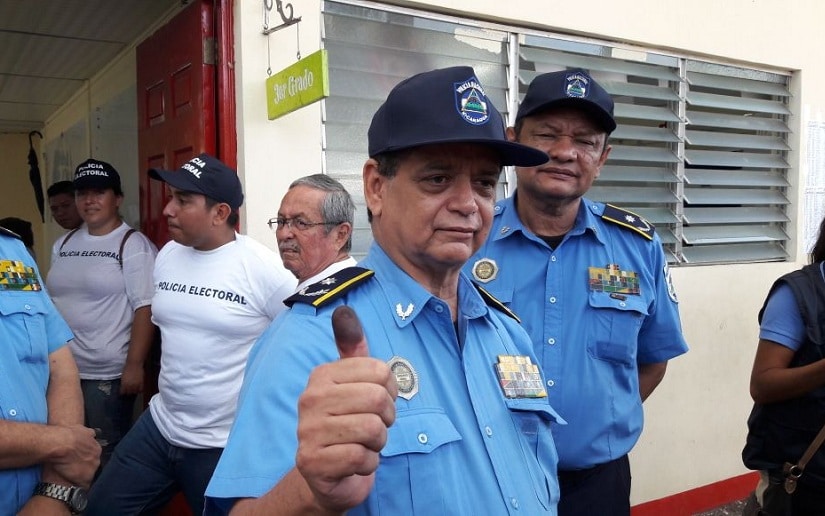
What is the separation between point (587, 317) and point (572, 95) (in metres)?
0.73

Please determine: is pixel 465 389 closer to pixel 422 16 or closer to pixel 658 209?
pixel 422 16

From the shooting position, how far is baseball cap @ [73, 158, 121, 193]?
394 cm

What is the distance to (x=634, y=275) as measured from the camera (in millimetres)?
2461

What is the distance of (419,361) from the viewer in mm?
1336

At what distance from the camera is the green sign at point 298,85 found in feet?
8.77

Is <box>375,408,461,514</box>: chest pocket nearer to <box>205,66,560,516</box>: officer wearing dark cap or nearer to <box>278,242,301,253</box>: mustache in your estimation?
<box>205,66,560,516</box>: officer wearing dark cap

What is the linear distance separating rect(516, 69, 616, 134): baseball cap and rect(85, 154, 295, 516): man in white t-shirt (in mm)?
1295

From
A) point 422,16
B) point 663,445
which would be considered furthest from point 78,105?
point 663,445

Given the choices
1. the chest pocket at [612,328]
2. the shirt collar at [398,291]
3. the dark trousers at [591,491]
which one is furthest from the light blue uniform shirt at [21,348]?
the chest pocket at [612,328]

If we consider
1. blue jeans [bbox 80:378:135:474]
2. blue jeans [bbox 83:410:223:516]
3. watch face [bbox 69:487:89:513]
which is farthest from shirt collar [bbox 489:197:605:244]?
blue jeans [bbox 80:378:135:474]

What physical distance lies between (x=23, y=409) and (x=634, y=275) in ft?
A: 6.58

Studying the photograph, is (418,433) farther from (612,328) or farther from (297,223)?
(297,223)

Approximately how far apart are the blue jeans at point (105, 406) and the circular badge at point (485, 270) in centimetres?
228

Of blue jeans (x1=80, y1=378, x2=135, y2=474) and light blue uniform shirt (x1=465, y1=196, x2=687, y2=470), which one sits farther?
blue jeans (x1=80, y1=378, x2=135, y2=474)
